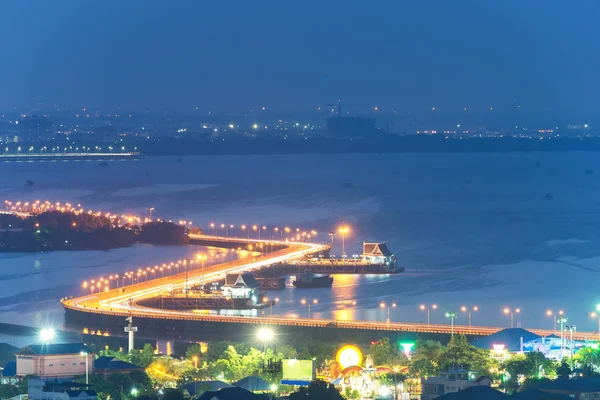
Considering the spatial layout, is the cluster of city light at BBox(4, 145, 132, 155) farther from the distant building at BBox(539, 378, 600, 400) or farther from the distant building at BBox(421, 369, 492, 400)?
the distant building at BBox(539, 378, 600, 400)

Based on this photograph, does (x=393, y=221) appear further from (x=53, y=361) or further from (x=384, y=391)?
(x=384, y=391)

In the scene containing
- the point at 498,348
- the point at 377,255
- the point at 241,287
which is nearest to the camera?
the point at 498,348

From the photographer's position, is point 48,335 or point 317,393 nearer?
point 317,393

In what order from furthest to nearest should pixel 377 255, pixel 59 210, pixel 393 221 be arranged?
pixel 393 221 → pixel 59 210 → pixel 377 255

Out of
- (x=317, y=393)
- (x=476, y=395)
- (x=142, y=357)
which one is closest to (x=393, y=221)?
(x=142, y=357)

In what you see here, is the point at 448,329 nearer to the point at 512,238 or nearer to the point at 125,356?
the point at 125,356

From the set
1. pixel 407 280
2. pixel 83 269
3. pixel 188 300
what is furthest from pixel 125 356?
pixel 83 269

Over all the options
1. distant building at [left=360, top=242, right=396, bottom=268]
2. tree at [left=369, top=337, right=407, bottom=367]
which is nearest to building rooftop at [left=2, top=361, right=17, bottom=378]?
tree at [left=369, top=337, right=407, bottom=367]
